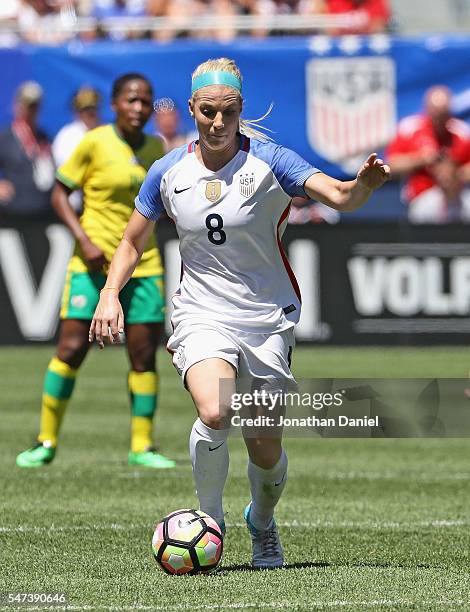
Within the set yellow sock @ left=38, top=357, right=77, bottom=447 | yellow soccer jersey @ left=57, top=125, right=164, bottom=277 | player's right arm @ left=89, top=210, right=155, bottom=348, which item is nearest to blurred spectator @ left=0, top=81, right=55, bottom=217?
yellow soccer jersey @ left=57, top=125, right=164, bottom=277

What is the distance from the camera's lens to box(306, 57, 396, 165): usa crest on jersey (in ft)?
65.3

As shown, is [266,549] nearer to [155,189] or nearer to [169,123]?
[155,189]

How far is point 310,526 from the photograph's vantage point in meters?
7.94

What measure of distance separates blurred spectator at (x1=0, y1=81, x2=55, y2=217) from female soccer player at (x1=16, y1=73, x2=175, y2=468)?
8867mm

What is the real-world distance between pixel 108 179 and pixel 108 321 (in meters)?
4.25

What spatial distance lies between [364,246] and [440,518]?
9.58m

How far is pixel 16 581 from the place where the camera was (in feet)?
20.4

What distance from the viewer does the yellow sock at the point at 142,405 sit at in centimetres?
1041

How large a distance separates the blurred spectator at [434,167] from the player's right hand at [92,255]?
955 centimetres

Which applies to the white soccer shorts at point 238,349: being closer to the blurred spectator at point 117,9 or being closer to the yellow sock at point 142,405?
the yellow sock at point 142,405

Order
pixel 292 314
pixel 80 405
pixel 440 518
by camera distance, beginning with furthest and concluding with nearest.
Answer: pixel 80 405 < pixel 440 518 < pixel 292 314

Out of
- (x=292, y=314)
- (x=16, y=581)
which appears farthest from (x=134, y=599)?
(x=292, y=314)

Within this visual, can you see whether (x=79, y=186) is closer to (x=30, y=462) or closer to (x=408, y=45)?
(x=30, y=462)

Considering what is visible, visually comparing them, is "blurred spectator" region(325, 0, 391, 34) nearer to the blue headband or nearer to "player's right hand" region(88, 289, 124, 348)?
the blue headband
